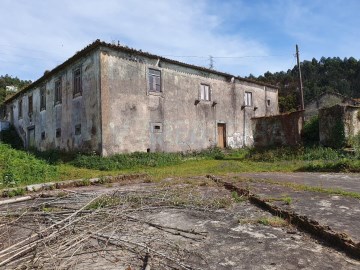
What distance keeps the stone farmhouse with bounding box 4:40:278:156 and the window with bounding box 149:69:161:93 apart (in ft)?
0.10

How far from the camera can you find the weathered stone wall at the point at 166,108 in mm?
15117

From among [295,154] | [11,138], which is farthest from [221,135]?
[11,138]

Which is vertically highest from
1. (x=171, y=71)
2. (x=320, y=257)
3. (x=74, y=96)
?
(x=171, y=71)

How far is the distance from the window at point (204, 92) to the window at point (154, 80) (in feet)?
10.6

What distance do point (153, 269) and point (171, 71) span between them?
15728mm

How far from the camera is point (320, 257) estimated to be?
9.43ft

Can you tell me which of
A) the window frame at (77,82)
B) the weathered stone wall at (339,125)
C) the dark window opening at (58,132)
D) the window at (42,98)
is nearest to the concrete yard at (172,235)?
the weathered stone wall at (339,125)

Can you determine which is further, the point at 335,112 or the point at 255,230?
the point at 335,112

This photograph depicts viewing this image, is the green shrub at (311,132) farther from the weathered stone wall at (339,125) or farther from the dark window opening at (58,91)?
the dark window opening at (58,91)

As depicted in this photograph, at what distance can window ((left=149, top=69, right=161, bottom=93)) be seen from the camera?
660 inches

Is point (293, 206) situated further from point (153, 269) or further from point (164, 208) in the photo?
point (153, 269)

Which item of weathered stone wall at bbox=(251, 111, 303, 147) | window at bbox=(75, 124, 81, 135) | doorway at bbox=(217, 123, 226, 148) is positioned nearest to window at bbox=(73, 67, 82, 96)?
window at bbox=(75, 124, 81, 135)

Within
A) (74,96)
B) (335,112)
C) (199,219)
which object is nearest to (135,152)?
(74,96)

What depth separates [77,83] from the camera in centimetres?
1691
